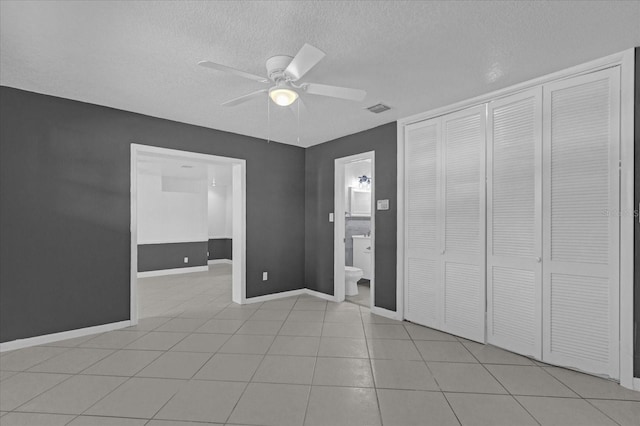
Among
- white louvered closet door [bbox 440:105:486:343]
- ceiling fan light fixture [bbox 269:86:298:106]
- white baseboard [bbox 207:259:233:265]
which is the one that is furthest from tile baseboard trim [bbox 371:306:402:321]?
white baseboard [bbox 207:259:233:265]

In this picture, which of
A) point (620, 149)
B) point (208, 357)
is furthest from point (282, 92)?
point (620, 149)

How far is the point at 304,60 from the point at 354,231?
518 cm

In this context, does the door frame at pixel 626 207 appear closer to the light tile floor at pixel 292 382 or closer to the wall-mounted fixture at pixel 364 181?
the light tile floor at pixel 292 382

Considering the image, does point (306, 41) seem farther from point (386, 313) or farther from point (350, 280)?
point (350, 280)

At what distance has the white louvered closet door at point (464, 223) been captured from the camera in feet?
10.6

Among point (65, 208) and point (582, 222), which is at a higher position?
point (65, 208)

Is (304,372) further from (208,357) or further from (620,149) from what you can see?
(620,149)

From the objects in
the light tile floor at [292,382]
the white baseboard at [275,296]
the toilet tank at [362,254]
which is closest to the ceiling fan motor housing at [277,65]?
the light tile floor at [292,382]

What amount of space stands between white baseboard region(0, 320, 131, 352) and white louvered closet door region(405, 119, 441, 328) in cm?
345

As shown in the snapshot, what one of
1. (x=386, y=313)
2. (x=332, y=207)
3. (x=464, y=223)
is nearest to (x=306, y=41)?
(x=464, y=223)

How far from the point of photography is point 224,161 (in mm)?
4547

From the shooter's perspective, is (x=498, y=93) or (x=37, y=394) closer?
(x=37, y=394)

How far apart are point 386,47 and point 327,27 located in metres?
0.50

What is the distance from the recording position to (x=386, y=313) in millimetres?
4113
